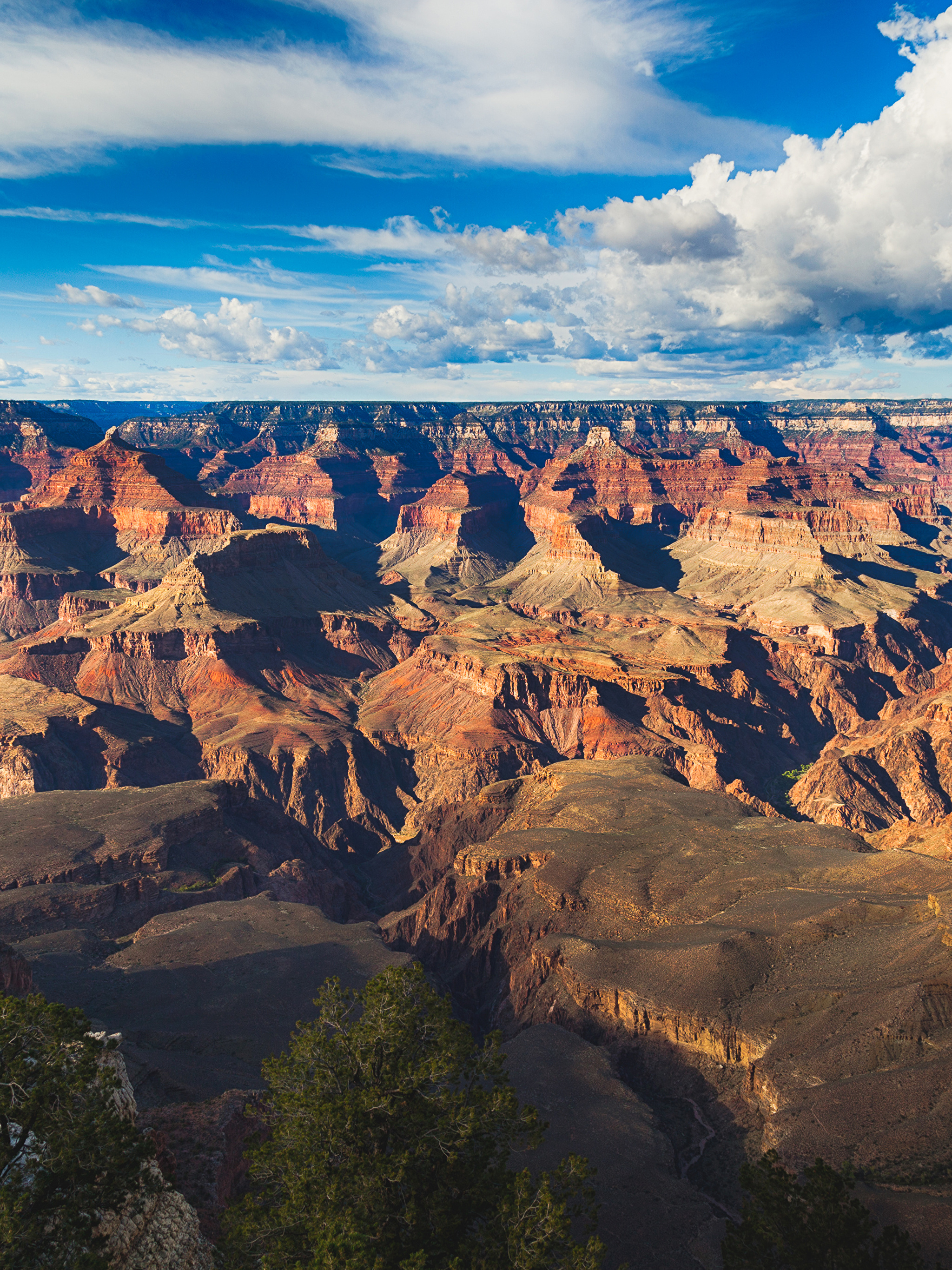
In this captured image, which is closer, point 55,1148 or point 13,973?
point 55,1148

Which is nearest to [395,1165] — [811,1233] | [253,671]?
[811,1233]

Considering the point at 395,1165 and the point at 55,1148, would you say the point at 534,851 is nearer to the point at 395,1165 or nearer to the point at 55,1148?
the point at 395,1165

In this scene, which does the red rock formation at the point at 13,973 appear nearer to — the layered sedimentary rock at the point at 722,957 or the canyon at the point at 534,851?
the canyon at the point at 534,851

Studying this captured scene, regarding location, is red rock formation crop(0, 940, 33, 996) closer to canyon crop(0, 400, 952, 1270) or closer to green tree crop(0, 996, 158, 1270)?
canyon crop(0, 400, 952, 1270)

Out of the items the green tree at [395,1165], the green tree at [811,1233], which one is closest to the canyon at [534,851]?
the green tree at [811,1233]

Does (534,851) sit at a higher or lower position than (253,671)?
lower

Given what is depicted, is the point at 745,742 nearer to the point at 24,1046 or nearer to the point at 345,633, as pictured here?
the point at 345,633
